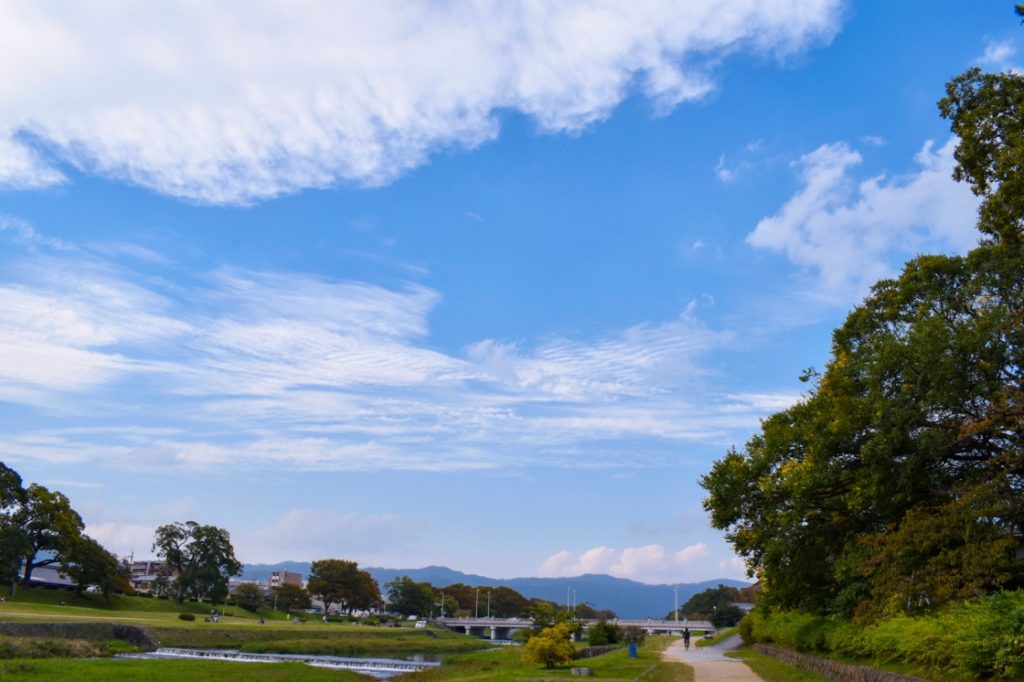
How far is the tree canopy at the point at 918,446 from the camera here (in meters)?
20.3

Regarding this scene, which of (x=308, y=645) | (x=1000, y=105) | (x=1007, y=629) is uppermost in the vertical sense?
(x=1000, y=105)

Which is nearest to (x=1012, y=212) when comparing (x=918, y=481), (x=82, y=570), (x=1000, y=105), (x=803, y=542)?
(x=1000, y=105)

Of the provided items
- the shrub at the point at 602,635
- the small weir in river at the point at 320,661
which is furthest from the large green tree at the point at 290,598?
the shrub at the point at 602,635

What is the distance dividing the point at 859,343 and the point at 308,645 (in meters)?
56.8

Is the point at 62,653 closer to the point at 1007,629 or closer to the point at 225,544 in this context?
the point at 1007,629

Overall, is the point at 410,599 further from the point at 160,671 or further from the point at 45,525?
the point at 160,671

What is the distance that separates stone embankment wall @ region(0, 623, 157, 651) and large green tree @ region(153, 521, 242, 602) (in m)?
50.9

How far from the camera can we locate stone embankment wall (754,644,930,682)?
1662 centimetres

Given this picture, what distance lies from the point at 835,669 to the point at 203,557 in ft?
354

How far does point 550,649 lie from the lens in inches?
1190

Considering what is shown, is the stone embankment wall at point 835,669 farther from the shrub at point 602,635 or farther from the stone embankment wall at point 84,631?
the stone embankment wall at point 84,631

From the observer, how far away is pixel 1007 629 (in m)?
12.7

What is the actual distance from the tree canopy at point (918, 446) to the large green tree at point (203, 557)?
3706 inches

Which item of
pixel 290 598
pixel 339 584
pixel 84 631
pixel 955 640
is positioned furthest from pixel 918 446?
pixel 290 598
